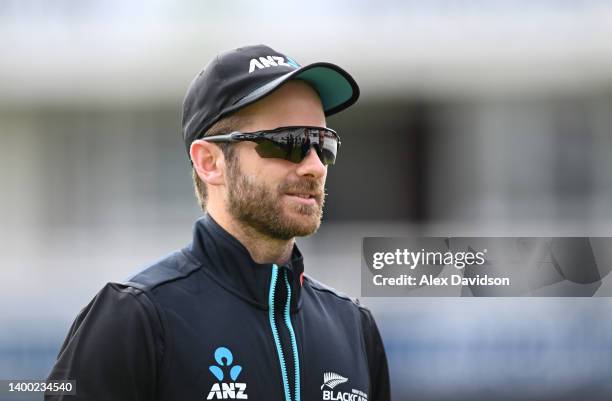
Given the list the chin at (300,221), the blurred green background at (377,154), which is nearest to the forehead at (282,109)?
the chin at (300,221)

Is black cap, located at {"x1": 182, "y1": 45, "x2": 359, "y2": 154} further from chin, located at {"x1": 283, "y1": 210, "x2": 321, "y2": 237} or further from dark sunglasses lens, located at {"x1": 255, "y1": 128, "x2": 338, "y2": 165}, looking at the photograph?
chin, located at {"x1": 283, "y1": 210, "x2": 321, "y2": 237}

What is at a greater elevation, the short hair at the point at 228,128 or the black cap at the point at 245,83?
the black cap at the point at 245,83

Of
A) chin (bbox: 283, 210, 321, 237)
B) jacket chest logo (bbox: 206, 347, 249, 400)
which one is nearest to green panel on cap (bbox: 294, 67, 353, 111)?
chin (bbox: 283, 210, 321, 237)

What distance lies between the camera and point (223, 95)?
1477mm

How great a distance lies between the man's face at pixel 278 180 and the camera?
145cm

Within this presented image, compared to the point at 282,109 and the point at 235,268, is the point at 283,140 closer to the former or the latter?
the point at 282,109

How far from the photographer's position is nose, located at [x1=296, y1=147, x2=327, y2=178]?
4.87ft

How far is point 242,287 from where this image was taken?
1.44 m

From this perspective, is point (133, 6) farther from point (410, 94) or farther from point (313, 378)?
point (313, 378)

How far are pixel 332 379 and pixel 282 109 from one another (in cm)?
47

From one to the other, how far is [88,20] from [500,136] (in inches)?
94.7

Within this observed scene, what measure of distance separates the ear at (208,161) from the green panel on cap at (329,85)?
196mm

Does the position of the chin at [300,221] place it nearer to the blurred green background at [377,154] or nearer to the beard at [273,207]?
the beard at [273,207]

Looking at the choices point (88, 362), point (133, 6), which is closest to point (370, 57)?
point (133, 6)
